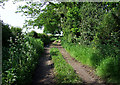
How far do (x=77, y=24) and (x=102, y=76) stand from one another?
566 cm

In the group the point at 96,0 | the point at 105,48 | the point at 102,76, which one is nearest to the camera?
the point at 102,76

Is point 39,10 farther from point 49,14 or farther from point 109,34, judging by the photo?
point 109,34

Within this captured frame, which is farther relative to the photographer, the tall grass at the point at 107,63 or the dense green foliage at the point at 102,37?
the dense green foliage at the point at 102,37

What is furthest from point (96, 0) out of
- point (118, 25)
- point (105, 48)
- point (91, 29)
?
point (105, 48)

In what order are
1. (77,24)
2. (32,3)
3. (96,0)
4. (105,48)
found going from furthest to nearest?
(32,3) < (77,24) < (96,0) < (105,48)

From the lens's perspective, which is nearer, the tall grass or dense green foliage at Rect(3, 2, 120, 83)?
the tall grass

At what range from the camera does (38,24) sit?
1814 cm

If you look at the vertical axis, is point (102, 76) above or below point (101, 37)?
below

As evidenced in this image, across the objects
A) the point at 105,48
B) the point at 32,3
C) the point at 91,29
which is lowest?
the point at 105,48

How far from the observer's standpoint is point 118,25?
604 cm

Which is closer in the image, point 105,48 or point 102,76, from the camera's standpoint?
point 102,76

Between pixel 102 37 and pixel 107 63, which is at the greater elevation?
pixel 102 37

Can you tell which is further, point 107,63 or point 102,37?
point 102,37

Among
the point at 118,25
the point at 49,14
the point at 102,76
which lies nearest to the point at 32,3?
the point at 49,14
